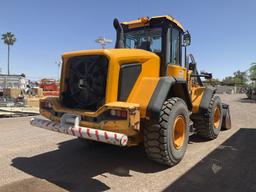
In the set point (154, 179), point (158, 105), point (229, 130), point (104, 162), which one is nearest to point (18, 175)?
point (104, 162)

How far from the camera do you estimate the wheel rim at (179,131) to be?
5386 mm

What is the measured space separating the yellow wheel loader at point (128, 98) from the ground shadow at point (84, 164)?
1.76 ft

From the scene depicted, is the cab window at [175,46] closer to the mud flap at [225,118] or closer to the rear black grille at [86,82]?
the rear black grille at [86,82]

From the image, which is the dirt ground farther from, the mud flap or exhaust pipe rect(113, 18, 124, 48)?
exhaust pipe rect(113, 18, 124, 48)

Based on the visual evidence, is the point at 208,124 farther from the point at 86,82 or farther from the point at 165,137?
the point at 86,82

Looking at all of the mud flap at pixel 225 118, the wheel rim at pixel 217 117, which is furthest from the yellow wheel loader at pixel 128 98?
the mud flap at pixel 225 118

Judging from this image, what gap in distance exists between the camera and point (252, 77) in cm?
4869

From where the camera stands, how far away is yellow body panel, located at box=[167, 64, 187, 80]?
5.90 meters

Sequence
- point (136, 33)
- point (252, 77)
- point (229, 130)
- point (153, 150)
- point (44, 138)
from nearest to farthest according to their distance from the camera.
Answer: point (153, 150), point (136, 33), point (44, 138), point (229, 130), point (252, 77)

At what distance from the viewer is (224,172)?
483cm

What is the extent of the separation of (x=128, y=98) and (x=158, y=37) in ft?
6.15

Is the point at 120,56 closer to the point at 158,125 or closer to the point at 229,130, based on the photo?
the point at 158,125

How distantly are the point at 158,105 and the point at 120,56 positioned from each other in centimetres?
108

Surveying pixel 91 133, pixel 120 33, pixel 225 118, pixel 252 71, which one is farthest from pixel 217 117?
pixel 252 71
